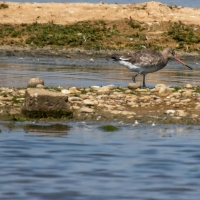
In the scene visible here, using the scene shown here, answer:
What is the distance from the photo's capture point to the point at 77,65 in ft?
78.4

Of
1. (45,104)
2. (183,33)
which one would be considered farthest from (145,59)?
(183,33)

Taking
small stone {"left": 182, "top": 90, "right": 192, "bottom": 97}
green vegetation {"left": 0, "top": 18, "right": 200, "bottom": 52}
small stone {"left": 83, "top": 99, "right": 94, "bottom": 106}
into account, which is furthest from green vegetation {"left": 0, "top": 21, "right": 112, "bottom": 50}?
small stone {"left": 83, "top": 99, "right": 94, "bottom": 106}

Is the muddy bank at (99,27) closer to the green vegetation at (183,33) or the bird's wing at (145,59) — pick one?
the green vegetation at (183,33)

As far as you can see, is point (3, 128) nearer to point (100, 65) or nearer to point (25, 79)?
point (25, 79)

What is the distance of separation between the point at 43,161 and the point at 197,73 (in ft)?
40.1

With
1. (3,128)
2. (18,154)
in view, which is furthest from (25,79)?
(18,154)

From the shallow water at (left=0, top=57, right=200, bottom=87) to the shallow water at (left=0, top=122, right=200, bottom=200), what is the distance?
5329mm

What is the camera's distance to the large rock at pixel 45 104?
1302 cm

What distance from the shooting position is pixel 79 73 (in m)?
21.2

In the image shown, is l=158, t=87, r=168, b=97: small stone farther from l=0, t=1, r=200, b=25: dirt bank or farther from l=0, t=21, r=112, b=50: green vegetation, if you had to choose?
l=0, t=1, r=200, b=25: dirt bank

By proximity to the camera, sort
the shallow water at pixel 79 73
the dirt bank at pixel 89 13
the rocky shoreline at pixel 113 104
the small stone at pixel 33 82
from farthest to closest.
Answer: the dirt bank at pixel 89 13 < the shallow water at pixel 79 73 < the small stone at pixel 33 82 < the rocky shoreline at pixel 113 104

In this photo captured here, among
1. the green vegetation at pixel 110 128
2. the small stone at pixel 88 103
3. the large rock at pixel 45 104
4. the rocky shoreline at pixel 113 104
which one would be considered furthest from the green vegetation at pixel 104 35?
the green vegetation at pixel 110 128

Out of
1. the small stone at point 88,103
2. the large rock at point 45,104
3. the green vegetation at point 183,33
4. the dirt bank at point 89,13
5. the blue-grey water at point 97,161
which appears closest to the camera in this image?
the blue-grey water at point 97,161

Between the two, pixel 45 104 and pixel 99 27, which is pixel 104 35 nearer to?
pixel 99 27
